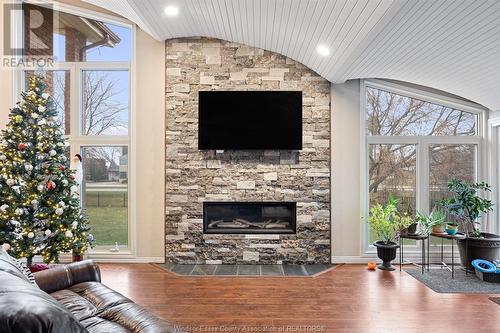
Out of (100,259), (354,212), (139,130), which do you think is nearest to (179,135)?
(139,130)

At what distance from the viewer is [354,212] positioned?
5.24m

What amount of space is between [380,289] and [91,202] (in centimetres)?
420

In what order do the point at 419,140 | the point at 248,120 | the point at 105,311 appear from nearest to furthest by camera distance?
the point at 105,311, the point at 248,120, the point at 419,140

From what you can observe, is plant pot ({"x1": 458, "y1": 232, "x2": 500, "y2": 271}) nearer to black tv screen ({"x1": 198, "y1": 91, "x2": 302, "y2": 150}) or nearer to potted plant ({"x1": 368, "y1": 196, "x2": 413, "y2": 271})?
potted plant ({"x1": 368, "y1": 196, "x2": 413, "y2": 271})

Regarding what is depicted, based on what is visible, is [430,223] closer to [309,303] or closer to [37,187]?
[309,303]

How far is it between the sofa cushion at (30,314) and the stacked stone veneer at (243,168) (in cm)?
395

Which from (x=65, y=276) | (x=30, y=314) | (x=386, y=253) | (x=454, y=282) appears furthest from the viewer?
(x=386, y=253)

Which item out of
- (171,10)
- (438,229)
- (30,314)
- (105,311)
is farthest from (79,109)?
(438,229)

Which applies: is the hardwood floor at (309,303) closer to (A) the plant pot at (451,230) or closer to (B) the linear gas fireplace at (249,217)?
(A) the plant pot at (451,230)

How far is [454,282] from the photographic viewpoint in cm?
432

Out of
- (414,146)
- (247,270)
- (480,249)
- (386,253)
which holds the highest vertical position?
(414,146)

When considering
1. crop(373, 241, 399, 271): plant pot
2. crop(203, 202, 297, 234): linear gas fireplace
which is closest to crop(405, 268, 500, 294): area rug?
crop(373, 241, 399, 271): plant pot

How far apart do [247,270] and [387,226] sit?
1991 mm

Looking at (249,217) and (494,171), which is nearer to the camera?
(494,171)
